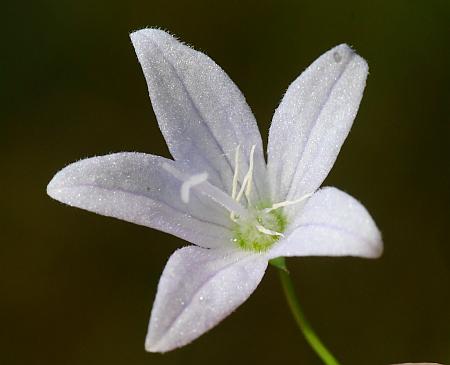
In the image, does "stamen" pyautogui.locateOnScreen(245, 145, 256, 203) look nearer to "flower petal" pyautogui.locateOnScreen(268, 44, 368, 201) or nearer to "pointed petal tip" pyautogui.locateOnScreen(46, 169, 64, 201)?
"flower petal" pyautogui.locateOnScreen(268, 44, 368, 201)

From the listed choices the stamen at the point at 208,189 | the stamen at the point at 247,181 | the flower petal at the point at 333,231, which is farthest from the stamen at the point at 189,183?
the flower petal at the point at 333,231

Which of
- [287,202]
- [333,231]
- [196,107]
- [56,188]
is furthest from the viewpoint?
[196,107]

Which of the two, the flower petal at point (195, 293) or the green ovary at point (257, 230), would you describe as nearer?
the flower petal at point (195, 293)

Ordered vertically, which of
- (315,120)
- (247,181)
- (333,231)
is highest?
(315,120)

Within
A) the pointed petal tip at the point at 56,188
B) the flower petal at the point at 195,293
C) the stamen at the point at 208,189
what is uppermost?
the pointed petal tip at the point at 56,188

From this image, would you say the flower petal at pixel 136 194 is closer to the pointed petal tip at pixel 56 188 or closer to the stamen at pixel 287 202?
the pointed petal tip at pixel 56 188

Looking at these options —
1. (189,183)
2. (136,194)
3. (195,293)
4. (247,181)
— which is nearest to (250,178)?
(247,181)

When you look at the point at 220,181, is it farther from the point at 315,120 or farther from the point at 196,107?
the point at 315,120
